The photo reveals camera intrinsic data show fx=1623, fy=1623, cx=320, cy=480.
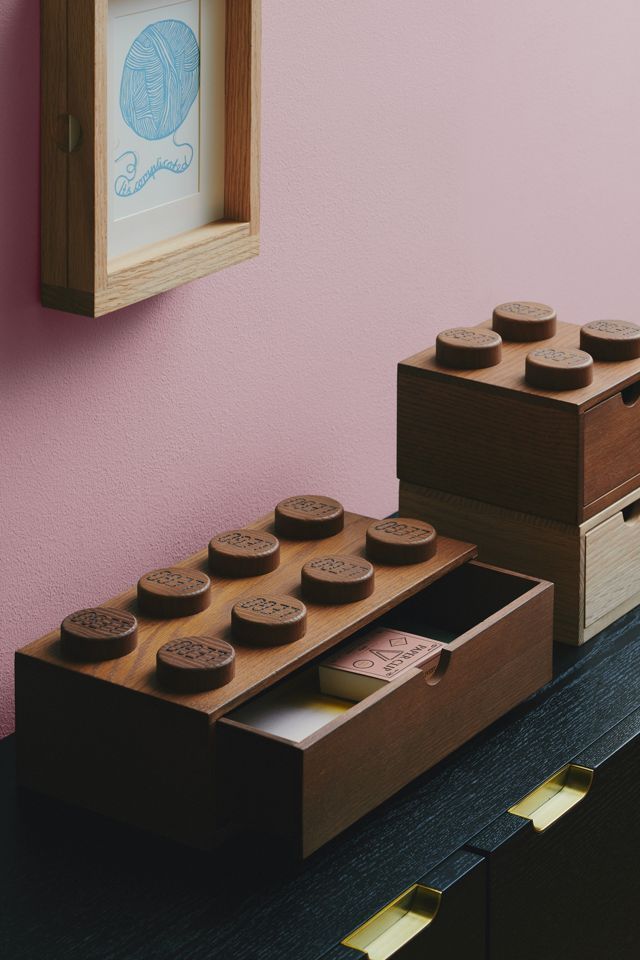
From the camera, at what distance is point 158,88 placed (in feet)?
4.56

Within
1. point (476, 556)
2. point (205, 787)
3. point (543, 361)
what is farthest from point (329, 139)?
point (205, 787)

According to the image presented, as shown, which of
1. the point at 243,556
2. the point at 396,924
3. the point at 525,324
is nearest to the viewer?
the point at 396,924

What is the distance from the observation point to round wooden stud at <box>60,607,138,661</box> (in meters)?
1.29

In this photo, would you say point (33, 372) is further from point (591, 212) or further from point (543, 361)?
point (591, 212)

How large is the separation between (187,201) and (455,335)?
32 cm

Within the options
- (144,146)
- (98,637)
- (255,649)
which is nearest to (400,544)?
(255,649)

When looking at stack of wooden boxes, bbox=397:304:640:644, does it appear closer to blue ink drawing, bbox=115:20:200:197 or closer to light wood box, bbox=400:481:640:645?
light wood box, bbox=400:481:640:645

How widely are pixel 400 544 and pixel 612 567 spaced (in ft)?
0.86

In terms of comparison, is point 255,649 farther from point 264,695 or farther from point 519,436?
point 519,436

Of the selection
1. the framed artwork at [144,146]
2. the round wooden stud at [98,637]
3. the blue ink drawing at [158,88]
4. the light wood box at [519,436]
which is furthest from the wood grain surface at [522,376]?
the round wooden stud at [98,637]

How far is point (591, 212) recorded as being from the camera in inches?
85.7

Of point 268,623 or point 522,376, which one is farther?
point 522,376

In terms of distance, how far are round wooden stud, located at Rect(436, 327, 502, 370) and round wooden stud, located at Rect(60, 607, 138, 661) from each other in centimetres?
46

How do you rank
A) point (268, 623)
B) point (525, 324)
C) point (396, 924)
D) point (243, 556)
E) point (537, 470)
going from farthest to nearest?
point (525, 324)
point (537, 470)
point (243, 556)
point (268, 623)
point (396, 924)
